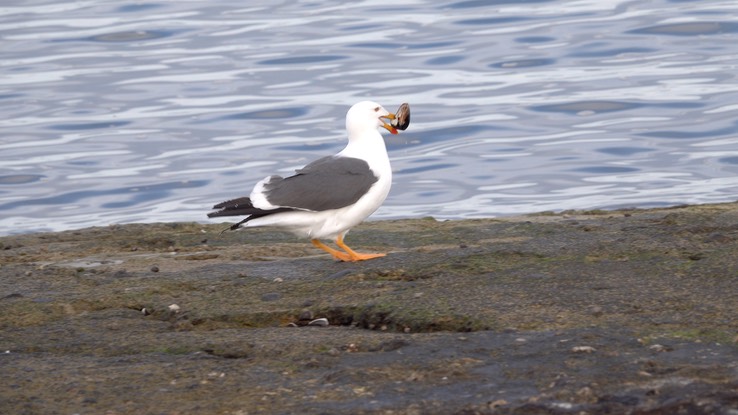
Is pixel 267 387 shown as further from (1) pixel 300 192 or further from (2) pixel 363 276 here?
(1) pixel 300 192

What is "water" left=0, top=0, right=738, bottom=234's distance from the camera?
12.8m

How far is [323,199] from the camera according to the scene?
20.9 feet

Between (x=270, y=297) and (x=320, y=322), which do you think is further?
(x=270, y=297)

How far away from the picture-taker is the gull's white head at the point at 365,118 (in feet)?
22.8

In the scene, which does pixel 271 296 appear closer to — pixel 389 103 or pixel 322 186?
pixel 322 186

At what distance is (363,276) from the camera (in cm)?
570

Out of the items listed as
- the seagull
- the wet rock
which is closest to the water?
the seagull

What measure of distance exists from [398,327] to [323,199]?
165 cm

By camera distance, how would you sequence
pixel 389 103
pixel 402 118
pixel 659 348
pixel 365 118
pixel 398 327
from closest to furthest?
pixel 659 348, pixel 398 327, pixel 365 118, pixel 402 118, pixel 389 103

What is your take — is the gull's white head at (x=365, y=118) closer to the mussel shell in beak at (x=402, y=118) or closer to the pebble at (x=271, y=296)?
the mussel shell in beak at (x=402, y=118)

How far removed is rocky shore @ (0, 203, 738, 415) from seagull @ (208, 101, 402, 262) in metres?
0.18

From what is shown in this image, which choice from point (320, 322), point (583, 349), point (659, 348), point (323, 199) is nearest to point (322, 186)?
point (323, 199)

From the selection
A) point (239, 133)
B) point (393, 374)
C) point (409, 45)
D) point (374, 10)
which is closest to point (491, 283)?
point (393, 374)

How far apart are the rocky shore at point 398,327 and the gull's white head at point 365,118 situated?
2.17ft
